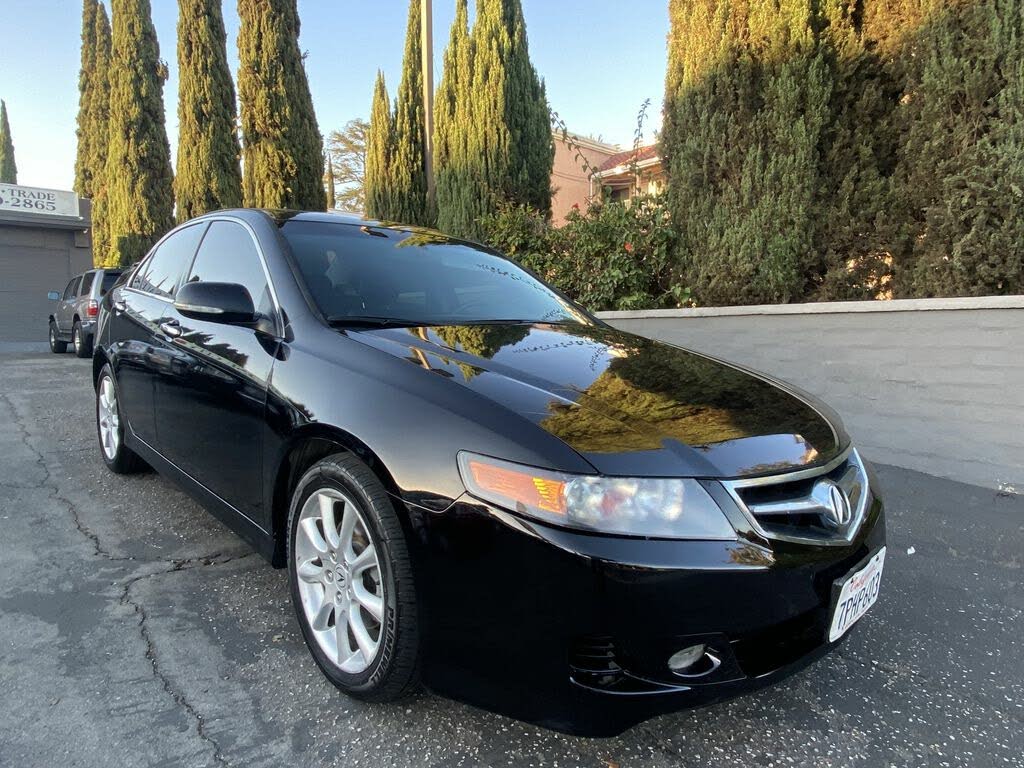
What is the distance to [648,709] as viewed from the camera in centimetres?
160

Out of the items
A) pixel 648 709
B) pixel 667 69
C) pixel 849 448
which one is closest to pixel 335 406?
pixel 648 709

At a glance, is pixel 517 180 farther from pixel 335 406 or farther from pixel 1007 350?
pixel 335 406

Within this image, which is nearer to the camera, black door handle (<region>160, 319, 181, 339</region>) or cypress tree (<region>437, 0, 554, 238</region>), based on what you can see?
black door handle (<region>160, 319, 181, 339</region>)

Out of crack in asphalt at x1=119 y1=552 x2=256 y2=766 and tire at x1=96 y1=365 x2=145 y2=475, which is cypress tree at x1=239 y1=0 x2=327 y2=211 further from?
crack in asphalt at x1=119 y1=552 x2=256 y2=766

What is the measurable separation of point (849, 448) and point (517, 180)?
8.06 metres

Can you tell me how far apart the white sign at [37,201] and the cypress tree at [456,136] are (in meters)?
14.6

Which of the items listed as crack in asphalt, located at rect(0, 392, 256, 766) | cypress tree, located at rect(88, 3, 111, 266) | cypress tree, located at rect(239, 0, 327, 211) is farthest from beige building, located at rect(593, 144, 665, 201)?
cypress tree, located at rect(88, 3, 111, 266)

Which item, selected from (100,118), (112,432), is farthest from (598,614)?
(100,118)

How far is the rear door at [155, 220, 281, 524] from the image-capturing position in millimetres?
2459

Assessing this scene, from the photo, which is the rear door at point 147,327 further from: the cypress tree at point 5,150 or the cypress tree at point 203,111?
the cypress tree at point 5,150

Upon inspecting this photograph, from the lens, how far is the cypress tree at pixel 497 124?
952 centimetres

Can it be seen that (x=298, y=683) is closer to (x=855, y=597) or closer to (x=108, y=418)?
(x=855, y=597)

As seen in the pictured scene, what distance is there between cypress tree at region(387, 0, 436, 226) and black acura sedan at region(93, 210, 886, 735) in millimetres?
10337

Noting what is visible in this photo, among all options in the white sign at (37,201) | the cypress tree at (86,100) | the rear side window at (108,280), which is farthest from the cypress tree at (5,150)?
the rear side window at (108,280)
